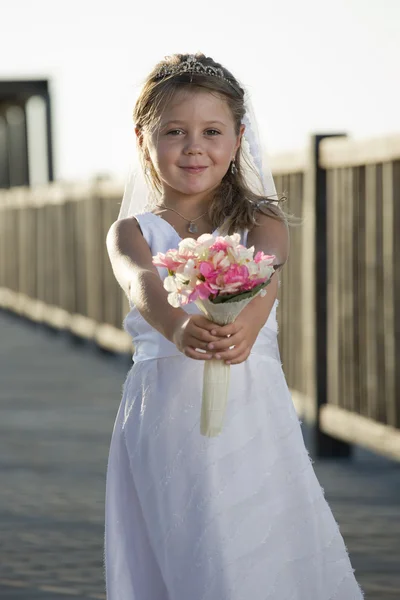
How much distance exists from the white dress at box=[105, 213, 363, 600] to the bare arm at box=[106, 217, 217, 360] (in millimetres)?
49

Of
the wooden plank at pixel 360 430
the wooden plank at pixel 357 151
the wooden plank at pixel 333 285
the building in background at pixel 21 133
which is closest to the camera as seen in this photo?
the wooden plank at pixel 357 151

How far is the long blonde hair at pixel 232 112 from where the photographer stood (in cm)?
408

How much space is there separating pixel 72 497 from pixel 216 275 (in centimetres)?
396

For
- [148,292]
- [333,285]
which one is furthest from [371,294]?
[148,292]

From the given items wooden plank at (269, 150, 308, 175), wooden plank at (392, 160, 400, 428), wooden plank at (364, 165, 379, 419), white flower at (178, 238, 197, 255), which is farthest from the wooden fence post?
white flower at (178, 238, 197, 255)

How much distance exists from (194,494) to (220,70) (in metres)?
1.02

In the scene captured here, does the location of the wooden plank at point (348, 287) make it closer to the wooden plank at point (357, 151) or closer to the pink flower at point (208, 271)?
the wooden plank at point (357, 151)

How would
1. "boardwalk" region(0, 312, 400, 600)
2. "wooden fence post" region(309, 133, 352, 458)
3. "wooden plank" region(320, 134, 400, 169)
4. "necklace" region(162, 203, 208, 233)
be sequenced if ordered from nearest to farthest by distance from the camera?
"necklace" region(162, 203, 208, 233) → "boardwalk" region(0, 312, 400, 600) → "wooden plank" region(320, 134, 400, 169) → "wooden fence post" region(309, 133, 352, 458)

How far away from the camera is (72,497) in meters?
7.48

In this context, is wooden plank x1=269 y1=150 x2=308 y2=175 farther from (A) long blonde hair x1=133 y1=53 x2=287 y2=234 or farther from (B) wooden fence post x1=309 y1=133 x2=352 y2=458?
(A) long blonde hair x1=133 y1=53 x2=287 y2=234

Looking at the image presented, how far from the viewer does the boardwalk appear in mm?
5797

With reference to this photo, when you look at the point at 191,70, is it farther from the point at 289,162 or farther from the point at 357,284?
the point at 289,162

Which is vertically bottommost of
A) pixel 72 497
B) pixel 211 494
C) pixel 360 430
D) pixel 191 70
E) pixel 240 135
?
pixel 72 497

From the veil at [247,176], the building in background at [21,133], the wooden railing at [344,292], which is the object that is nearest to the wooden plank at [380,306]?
the wooden railing at [344,292]
